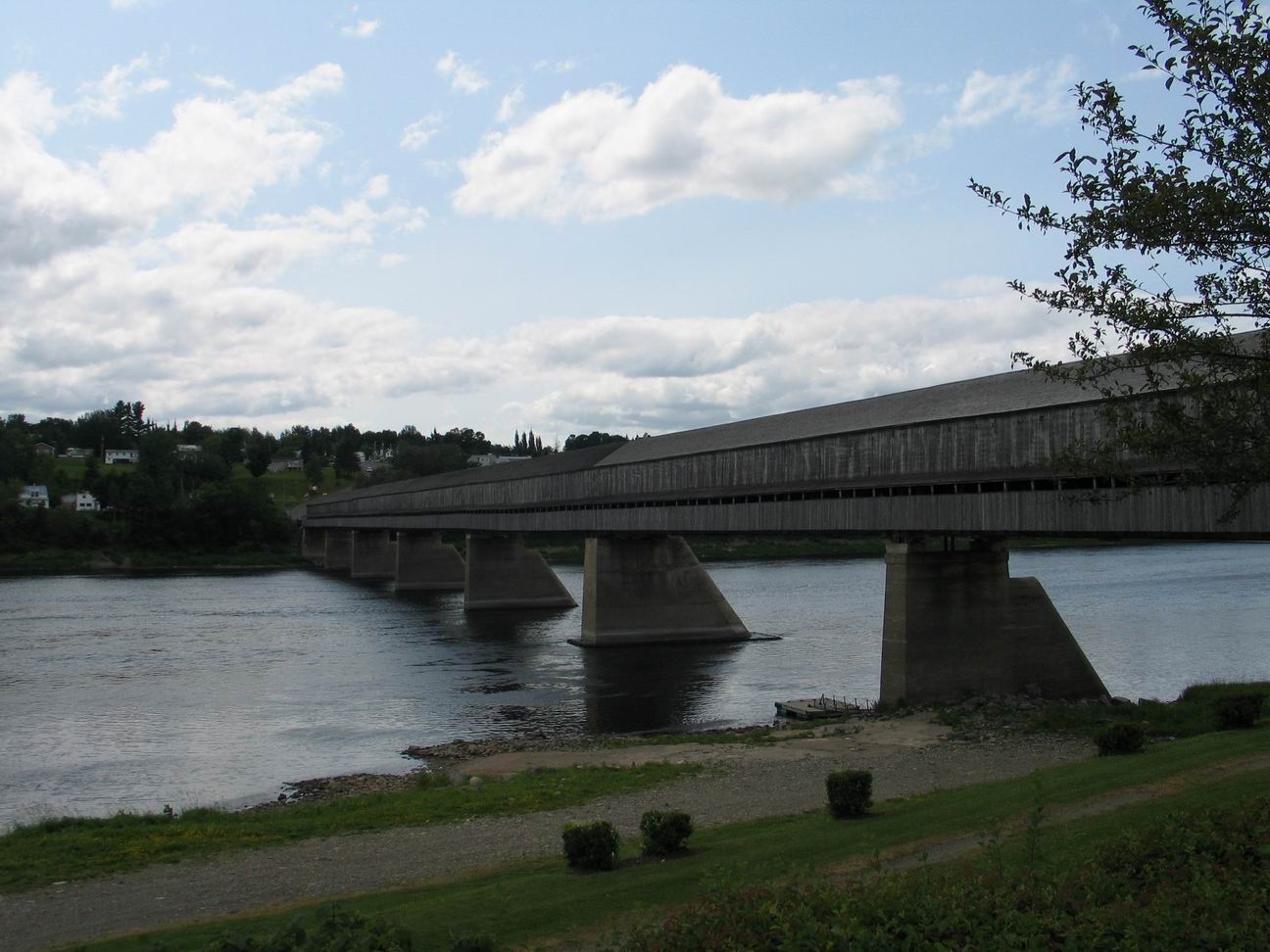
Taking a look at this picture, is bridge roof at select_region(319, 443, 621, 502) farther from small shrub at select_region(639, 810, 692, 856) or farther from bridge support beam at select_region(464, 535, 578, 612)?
small shrub at select_region(639, 810, 692, 856)

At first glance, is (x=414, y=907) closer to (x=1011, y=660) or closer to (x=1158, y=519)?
(x=1158, y=519)

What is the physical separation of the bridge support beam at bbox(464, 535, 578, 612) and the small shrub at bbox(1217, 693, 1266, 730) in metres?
53.3

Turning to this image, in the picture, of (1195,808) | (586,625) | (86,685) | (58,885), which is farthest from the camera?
(586,625)

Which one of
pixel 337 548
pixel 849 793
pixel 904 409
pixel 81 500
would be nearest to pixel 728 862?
pixel 849 793

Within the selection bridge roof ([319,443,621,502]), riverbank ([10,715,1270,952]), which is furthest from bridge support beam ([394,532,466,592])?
riverbank ([10,715,1270,952])

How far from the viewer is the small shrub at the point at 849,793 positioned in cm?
1447

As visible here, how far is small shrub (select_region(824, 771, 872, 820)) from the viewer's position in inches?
570

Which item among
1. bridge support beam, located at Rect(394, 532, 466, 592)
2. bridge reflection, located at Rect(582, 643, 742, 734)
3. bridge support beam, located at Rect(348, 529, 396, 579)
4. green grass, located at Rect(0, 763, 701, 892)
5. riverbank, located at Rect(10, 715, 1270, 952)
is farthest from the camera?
bridge support beam, located at Rect(348, 529, 396, 579)

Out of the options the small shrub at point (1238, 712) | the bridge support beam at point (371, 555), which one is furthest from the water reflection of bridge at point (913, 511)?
the bridge support beam at point (371, 555)

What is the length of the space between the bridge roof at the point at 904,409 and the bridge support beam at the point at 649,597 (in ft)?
17.7

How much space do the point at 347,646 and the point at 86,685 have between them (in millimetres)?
14241

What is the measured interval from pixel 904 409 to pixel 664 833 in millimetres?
24693

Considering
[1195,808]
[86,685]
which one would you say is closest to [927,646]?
[1195,808]

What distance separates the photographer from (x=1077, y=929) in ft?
24.6
